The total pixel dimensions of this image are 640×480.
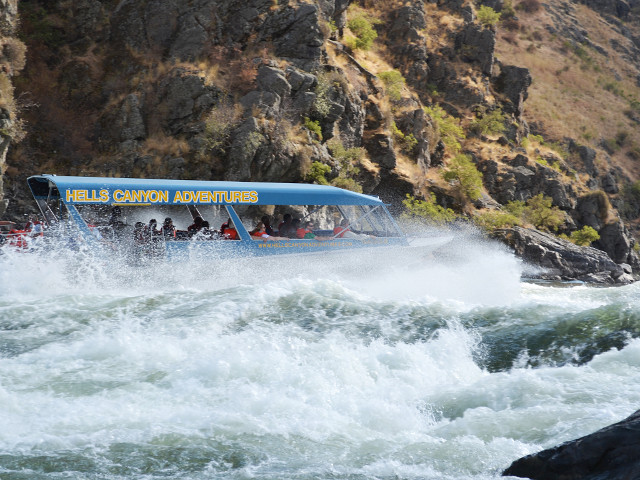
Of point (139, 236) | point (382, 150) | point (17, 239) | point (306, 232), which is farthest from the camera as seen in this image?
point (382, 150)

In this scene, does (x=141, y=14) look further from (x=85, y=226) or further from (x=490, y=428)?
(x=490, y=428)

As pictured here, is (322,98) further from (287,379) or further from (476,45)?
(287,379)

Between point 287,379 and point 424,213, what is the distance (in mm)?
20297

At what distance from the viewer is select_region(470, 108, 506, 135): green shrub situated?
37.7m

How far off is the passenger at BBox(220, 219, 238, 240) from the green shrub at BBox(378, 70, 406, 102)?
1765cm

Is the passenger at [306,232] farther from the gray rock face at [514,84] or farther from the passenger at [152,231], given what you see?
the gray rock face at [514,84]

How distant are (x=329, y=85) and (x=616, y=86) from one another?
42.3 metres

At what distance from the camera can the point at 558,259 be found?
27.2 meters

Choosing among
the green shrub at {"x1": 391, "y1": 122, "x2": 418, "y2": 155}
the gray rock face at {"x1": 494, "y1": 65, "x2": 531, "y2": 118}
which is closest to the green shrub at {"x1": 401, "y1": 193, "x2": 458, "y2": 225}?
the green shrub at {"x1": 391, "y1": 122, "x2": 418, "y2": 155}

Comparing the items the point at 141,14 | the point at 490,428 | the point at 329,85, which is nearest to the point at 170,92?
the point at 141,14

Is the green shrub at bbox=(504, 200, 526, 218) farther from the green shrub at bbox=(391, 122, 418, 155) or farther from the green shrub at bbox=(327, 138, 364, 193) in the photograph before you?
the green shrub at bbox=(327, 138, 364, 193)

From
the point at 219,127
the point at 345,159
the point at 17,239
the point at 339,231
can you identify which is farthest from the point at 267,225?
the point at 345,159

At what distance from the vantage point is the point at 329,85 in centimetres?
2606

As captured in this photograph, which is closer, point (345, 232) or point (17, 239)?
point (17, 239)
